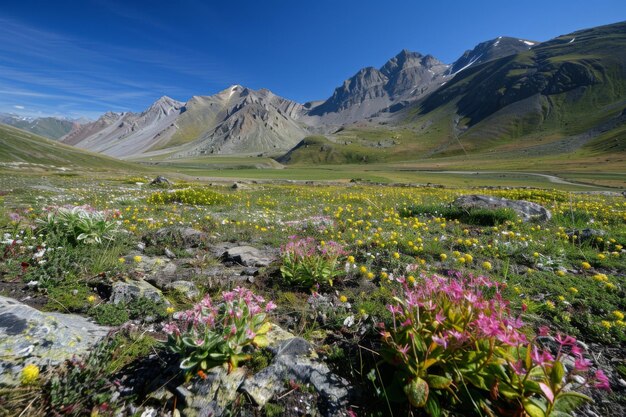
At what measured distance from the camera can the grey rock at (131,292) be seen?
419 cm

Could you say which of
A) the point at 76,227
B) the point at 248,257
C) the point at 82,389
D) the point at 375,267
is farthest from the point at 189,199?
the point at 82,389

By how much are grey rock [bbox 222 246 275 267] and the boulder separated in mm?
9071

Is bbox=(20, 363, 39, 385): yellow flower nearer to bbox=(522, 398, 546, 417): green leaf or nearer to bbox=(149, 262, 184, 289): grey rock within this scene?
bbox=(149, 262, 184, 289): grey rock

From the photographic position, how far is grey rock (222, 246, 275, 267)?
6.19 meters

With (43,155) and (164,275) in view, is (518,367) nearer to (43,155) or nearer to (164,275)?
(164,275)

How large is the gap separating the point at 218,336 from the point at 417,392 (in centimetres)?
194

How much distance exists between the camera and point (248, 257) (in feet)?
21.1

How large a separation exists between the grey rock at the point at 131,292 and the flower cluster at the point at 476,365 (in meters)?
3.56

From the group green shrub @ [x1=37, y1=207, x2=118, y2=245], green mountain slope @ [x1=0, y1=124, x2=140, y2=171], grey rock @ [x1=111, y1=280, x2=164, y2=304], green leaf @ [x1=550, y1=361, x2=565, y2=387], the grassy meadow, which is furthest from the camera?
green mountain slope @ [x1=0, y1=124, x2=140, y2=171]

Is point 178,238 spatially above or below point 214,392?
above

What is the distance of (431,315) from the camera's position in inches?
114

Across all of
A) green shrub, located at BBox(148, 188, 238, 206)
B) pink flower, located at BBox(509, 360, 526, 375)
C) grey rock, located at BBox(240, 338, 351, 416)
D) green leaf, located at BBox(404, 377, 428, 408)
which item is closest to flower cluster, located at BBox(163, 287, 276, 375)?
grey rock, located at BBox(240, 338, 351, 416)

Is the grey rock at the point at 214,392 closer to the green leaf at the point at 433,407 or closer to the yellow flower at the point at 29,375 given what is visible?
the yellow flower at the point at 29,375

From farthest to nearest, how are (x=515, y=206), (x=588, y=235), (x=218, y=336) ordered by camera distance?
(x=515, y=206)
(x=588, y=235)
(x=218, y=336)
